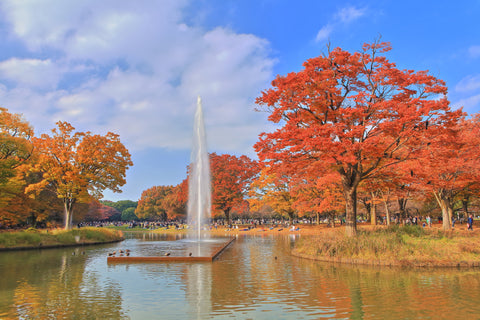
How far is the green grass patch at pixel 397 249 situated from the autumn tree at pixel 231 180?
4998cm

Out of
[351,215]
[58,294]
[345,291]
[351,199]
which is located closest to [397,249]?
[351,215]

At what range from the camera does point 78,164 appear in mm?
38531

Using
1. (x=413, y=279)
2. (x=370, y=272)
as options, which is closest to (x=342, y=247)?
(x=370, y=272)

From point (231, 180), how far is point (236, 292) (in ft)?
200

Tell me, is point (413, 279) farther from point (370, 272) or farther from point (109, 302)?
point (109, 302)

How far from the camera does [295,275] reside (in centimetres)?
1590

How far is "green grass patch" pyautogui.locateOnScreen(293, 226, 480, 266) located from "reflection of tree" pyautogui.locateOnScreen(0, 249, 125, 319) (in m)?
13.2

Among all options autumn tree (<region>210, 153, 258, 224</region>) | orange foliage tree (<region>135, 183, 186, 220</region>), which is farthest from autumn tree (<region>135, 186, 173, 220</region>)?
autumn tree (<region>210, 153, 258, 224</region>)

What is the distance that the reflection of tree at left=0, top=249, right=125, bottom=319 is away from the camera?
389 inches

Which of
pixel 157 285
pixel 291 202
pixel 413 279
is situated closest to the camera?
pixel 157 285

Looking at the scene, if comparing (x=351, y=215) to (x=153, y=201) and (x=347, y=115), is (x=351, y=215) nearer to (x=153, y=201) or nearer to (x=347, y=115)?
(x=347, y=115)

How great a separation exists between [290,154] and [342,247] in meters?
7.32

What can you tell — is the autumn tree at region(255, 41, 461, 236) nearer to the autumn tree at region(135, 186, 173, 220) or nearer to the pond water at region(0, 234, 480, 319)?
the pond water at region(0, 234, 480, 319)

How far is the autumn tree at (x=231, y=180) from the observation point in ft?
237
